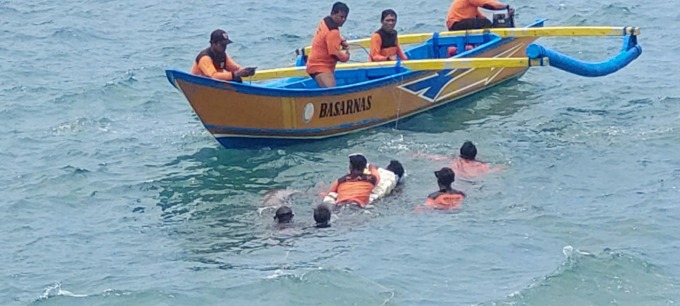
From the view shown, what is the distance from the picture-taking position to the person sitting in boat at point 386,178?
1590 centimetres

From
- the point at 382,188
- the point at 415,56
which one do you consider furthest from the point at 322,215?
the point at 415,56

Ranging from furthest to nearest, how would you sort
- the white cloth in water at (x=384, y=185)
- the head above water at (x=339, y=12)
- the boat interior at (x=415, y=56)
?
the boat interior at (x=415, y=56)
the head above water at (x=339, y=12)
the white cloth in water at (x=384, y=185)

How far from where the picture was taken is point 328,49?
18812 mm

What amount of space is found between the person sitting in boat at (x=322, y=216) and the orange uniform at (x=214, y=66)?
3117mm

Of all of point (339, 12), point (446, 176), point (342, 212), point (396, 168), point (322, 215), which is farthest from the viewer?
point (339, 12)

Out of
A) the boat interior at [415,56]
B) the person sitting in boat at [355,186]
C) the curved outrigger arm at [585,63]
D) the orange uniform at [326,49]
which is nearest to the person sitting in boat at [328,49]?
the orange uniform at [326,49]

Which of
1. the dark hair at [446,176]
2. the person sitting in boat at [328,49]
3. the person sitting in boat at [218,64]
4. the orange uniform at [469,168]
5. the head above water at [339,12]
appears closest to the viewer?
the dark hair at [446,176]

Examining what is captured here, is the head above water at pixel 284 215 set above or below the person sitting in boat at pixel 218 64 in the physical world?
below

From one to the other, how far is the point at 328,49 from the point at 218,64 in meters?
1.83

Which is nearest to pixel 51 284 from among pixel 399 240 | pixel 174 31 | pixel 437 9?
pixel 399 240

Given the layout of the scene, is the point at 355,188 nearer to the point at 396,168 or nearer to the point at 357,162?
the point at 357,162

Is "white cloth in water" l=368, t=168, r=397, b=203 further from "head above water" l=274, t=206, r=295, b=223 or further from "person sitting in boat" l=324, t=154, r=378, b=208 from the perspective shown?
"head above water" l=274, t=206, r=295, b=223

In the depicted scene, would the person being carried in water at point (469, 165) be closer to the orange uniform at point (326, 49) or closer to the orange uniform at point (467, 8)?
the orange uniform at point (326, 49)

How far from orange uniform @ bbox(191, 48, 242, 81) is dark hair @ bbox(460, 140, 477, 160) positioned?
309cm
